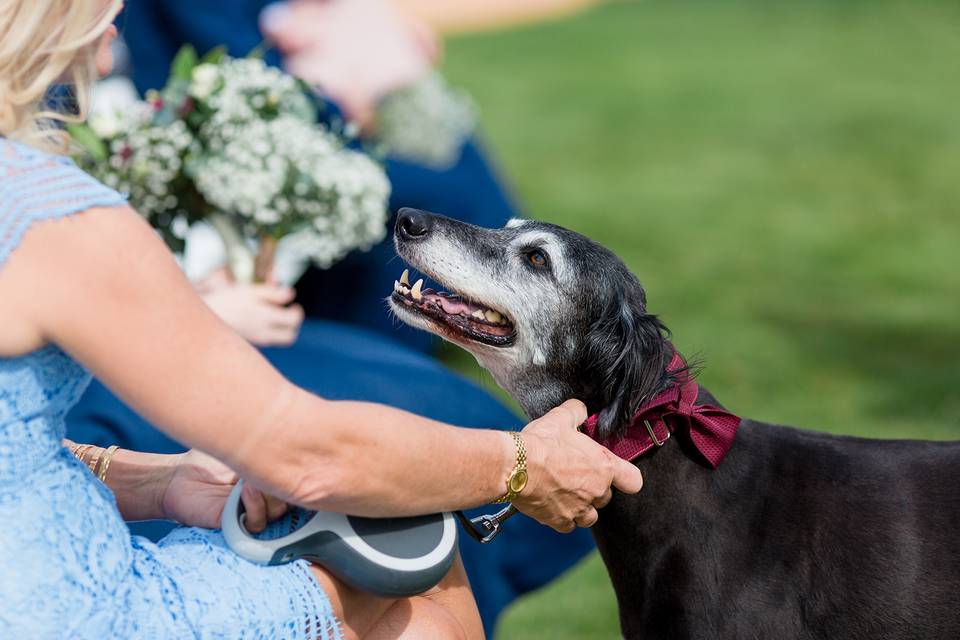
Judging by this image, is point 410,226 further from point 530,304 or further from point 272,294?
point 272,294

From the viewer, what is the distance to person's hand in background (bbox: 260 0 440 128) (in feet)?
18.7

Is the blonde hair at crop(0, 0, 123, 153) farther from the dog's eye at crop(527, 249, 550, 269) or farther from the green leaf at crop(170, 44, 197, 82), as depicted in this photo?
the green leaf at crop(170, 44, 197, 82)

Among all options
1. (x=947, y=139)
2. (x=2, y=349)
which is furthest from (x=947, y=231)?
(x=2, y=349)

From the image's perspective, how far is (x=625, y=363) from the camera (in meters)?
2.65

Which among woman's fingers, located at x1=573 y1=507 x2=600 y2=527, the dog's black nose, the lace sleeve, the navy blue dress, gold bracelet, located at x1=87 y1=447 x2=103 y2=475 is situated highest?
the lace sleeve

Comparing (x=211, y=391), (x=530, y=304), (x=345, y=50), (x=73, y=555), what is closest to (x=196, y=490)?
(x=73, y=555)

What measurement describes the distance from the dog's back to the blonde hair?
1.53m

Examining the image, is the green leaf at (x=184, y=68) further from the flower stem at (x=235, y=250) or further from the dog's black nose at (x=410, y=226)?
the dog's black nose at (x=410, y=226)

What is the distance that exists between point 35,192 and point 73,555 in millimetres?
648

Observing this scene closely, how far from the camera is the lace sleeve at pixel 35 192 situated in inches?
74.0

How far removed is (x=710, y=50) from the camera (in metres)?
16.1

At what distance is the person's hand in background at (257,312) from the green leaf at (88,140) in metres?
0.56

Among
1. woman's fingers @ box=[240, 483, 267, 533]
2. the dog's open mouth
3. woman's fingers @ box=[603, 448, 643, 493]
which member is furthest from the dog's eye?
woman's fingers @ box=[240, 483, 267, 533]

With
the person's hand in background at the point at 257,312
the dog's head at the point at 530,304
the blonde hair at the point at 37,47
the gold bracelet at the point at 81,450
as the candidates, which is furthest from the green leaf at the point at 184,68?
the blonde hair at the point at 37,47
